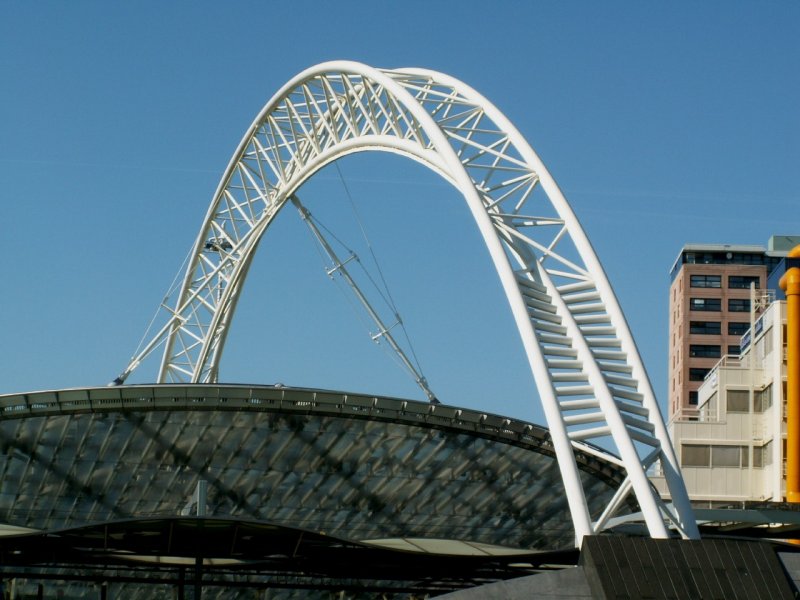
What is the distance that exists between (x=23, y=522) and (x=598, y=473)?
23839mm

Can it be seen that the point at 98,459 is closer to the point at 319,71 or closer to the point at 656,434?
the point at 319,71

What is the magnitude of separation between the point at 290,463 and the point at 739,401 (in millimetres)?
30382

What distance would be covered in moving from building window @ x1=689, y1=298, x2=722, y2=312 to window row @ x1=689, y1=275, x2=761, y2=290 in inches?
59.6

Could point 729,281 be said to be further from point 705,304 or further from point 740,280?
point 705,304

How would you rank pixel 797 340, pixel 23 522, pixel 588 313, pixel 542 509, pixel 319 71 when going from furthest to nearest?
pixel 797 340
pixel 542 509
pixel 23 522
pixel 319 71
pixel 588 313

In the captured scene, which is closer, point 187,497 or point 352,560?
point 352,560

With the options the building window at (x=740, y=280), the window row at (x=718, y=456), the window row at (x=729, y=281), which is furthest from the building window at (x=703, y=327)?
A: the window row at (x=718, y=456)

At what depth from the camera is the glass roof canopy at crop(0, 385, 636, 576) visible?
55.9 m

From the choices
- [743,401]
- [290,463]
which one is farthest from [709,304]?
[290,463]

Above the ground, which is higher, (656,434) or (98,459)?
(98,459)

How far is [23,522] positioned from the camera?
58.2 m

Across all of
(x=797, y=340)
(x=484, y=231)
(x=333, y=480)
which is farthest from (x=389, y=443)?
(x=797, y=340)

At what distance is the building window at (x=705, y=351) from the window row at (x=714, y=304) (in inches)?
153

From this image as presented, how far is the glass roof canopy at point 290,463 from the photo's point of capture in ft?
184
